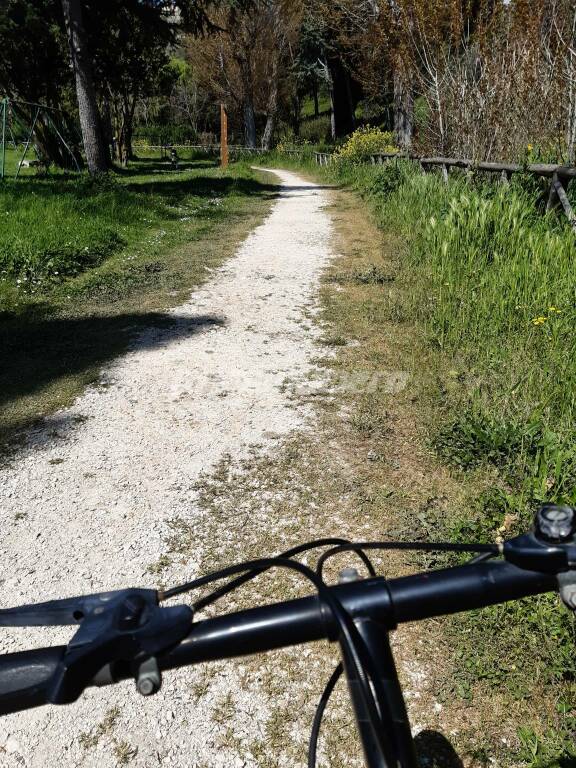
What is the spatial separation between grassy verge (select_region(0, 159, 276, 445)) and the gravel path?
0.33 meters

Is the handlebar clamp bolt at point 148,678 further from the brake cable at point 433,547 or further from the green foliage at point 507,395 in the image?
the green foliage at point 507,395

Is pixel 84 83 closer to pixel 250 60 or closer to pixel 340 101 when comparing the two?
pixel 340 101

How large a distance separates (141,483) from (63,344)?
2520 mm

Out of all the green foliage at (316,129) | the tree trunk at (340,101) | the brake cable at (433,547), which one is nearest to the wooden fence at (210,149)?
the tree trunk at (340,101)

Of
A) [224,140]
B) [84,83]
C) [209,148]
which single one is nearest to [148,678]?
[84,83]

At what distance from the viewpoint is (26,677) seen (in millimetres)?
701

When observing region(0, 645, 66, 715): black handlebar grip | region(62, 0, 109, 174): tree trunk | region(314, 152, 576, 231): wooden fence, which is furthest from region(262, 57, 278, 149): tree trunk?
region(0, 645, 66, 715): black handlebar grip

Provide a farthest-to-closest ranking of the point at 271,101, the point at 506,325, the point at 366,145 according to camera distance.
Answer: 1. the point at 271,101
2. the point at 366,145
3. the point at 506,325

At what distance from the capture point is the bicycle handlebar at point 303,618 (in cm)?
70

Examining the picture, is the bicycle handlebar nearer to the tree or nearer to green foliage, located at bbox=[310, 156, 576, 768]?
green foliage, located at bbox=[310, 156, 576, 768]

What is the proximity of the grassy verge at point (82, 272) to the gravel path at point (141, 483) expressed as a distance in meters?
0.33

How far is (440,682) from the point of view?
2.09 m

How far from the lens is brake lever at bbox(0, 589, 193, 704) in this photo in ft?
2.19

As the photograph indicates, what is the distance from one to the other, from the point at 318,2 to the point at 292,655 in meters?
20.6
